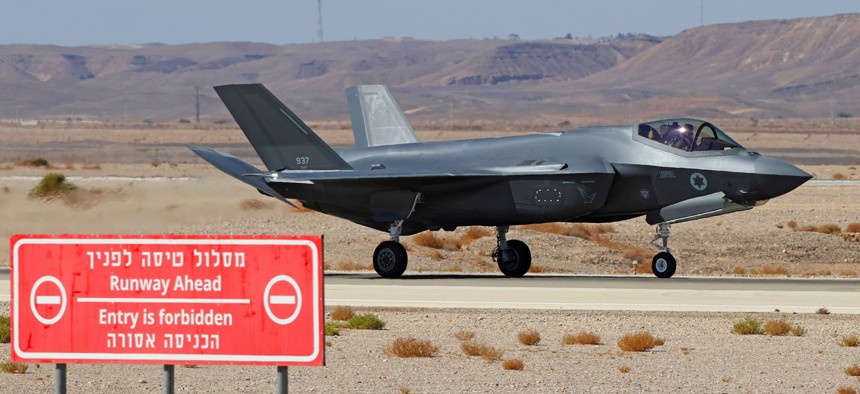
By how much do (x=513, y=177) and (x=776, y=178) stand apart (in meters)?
4.48

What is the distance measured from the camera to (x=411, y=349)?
619 inches

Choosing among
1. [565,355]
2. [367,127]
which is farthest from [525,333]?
[367,127]

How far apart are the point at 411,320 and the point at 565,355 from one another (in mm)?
3877

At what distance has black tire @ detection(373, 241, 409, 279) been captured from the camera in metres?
25.9

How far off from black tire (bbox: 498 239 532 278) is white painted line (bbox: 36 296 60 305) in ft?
56.6

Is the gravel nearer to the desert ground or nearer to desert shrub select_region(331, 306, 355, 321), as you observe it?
the desert ground

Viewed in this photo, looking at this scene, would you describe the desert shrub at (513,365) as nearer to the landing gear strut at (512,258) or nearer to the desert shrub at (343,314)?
the desert shrub at (343,314)

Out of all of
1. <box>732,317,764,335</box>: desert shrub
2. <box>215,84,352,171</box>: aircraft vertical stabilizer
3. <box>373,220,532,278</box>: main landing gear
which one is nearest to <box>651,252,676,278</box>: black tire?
<box>373,220,532,278</box>: main landing gear

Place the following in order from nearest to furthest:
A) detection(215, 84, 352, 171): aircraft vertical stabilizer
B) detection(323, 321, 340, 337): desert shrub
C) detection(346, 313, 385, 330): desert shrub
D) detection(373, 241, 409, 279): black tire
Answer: detection(323, 321, 340, 337): desert shrub, detection(346, 313, 385, 330): desert shrub, detection(373, 241, 409, 279): black tire, detection(215, 84, 352, 171): aircraft vertical stabilizer

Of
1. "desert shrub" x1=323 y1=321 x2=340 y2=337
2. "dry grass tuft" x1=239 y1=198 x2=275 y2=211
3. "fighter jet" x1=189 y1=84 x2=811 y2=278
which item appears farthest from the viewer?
"dry grass tuft" x1=239 y1=198 x2=275 y2=211

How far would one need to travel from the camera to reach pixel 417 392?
13438 mm

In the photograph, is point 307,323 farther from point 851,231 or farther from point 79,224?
point 851,231

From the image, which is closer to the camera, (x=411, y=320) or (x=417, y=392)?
(x=417, y=392)

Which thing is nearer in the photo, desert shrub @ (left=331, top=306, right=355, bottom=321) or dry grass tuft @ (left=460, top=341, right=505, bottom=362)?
dry grass tuft @ (left=460, top=341, right=505, bottom=362)
